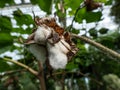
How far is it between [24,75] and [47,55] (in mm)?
1655

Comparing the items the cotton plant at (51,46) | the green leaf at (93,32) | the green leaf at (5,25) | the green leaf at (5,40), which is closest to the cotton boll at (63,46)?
the cotton plant at (51,46)

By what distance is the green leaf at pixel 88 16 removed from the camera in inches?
40.0

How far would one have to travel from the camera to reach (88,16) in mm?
1022

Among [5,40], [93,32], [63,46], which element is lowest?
[93,32]

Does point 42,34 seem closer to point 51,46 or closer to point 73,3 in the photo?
point 51,46

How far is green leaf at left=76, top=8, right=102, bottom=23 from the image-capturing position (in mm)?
1017

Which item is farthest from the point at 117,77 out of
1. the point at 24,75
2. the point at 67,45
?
the point at 67,45

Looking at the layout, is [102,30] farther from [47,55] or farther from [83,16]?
[47,55]

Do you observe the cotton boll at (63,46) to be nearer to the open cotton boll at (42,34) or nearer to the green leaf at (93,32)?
the open cotton boll at (42,34)

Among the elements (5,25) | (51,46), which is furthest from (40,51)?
(5,25)

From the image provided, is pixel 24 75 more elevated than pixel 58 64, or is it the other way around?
pixel 58 64

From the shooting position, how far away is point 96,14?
1.02 meters

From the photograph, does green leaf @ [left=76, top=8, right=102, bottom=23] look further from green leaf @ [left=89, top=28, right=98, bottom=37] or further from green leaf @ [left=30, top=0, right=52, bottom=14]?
green leaf @ [left=89, top=28, right=98, bottom=37]

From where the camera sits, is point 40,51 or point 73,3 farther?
point 73,3
